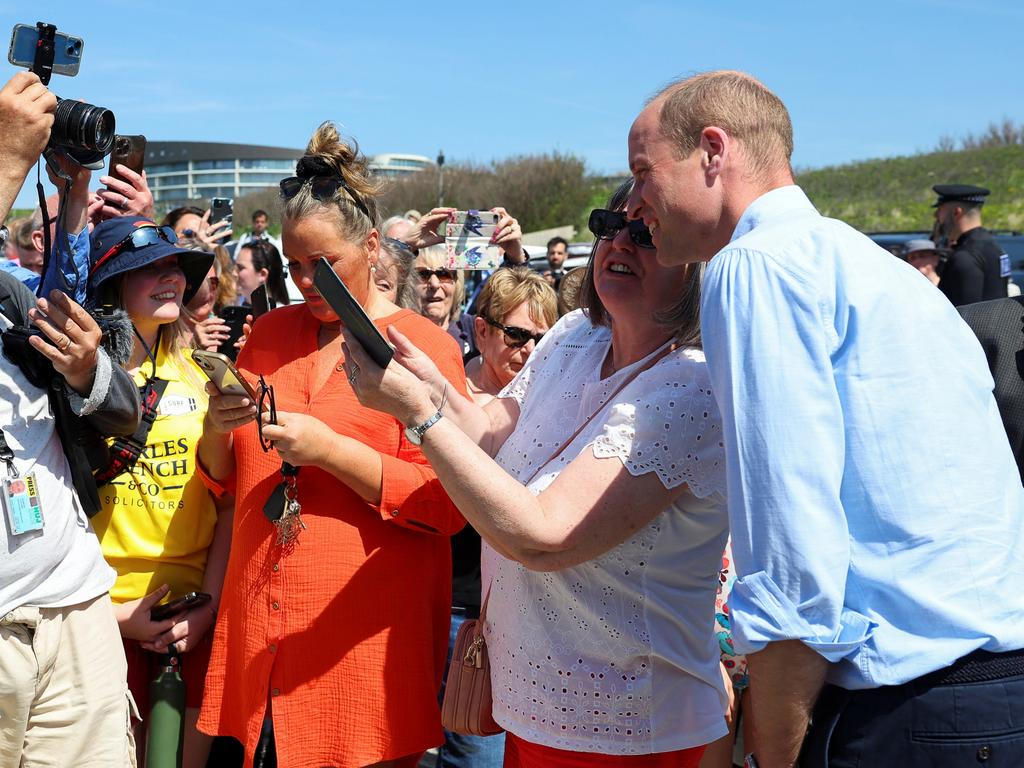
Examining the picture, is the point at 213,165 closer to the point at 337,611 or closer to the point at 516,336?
the point at 516,336

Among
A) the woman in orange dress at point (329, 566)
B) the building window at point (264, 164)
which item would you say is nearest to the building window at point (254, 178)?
the building window at point (264, 164)

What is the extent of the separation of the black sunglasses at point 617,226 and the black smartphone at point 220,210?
127 inches

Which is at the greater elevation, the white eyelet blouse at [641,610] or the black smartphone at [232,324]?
the black smartphone at [232,324]

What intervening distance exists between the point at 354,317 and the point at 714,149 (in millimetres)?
720

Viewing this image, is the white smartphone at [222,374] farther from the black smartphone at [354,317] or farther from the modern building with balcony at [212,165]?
the modern building with balcony at [212,165]

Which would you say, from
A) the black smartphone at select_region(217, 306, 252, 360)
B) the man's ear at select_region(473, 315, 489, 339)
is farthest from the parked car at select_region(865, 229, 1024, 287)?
the black smartphone at select_region(217, 306, 252, 360)

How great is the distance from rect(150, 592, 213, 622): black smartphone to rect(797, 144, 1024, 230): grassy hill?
2784 centimetres

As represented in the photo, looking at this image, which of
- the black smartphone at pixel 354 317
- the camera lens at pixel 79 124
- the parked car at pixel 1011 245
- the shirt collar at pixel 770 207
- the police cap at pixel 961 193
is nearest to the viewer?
the shirt collar at pixel 770 207

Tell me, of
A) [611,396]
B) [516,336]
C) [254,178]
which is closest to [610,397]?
[611,396]

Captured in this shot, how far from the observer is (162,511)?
288 cm

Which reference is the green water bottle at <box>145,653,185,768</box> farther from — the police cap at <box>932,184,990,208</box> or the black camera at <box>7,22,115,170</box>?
the police cap at <box>932,184,990,208</box>

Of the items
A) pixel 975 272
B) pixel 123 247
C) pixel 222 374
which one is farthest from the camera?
pixel 975 272

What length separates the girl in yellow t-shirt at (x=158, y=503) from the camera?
2.84m

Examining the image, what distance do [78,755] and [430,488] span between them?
109 cm
